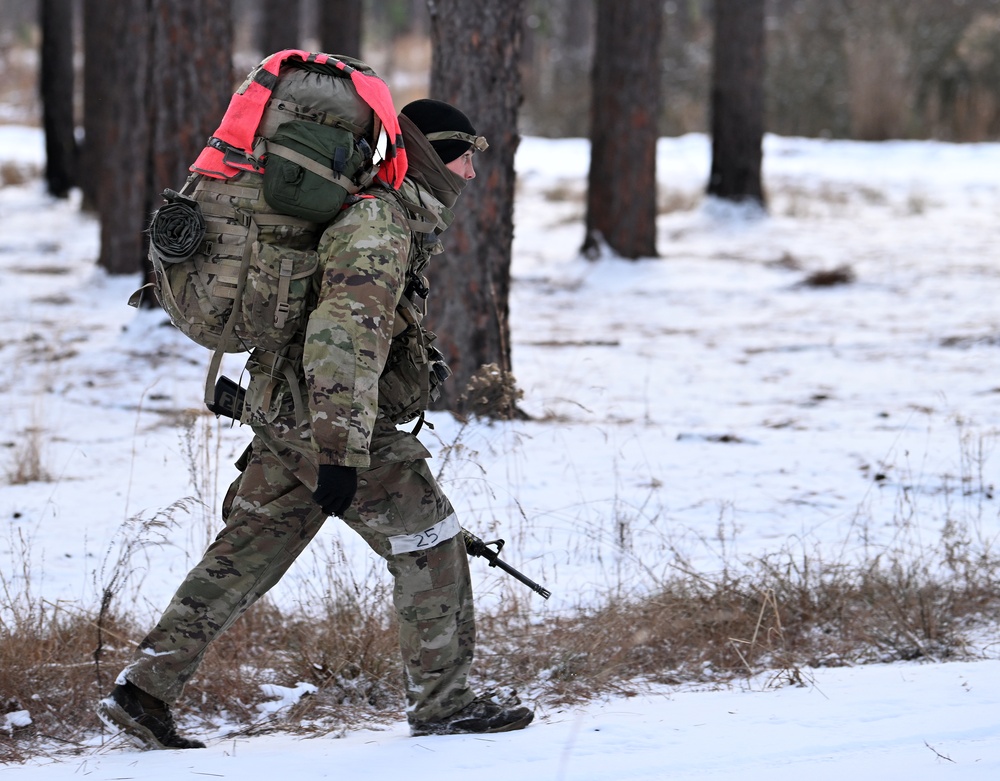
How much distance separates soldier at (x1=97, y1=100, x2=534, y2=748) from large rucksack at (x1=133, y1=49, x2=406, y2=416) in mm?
71

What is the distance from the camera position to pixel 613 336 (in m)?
A: 8.20

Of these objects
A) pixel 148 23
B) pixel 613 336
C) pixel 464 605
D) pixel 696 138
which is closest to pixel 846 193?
pixel 696 138

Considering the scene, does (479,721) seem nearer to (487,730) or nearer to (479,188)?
(487,730)

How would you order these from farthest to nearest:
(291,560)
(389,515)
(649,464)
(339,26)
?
1. (339,26)
2. (649,464)
3. (291,560)
4. (389,515)

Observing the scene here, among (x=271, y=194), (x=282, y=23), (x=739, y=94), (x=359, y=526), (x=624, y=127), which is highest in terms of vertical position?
Answer: (x=282, y=23)

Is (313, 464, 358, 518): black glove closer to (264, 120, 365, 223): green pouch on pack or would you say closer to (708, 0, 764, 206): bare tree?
(264, 120, 365, 223): green pouch on pack

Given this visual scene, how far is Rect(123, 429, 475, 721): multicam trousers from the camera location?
268cm

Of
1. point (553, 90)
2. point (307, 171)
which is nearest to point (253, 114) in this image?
point (307, 171)

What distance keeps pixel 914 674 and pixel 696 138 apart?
15052 mm

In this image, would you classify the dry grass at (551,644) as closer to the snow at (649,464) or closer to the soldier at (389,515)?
the snow at (649,464)

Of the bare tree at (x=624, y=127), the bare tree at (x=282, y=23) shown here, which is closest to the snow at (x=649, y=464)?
the bare tree at (x=624, y=127)

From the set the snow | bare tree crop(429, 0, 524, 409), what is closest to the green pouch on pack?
the snow

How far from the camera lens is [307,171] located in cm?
246

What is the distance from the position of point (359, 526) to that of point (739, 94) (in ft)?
34.2
